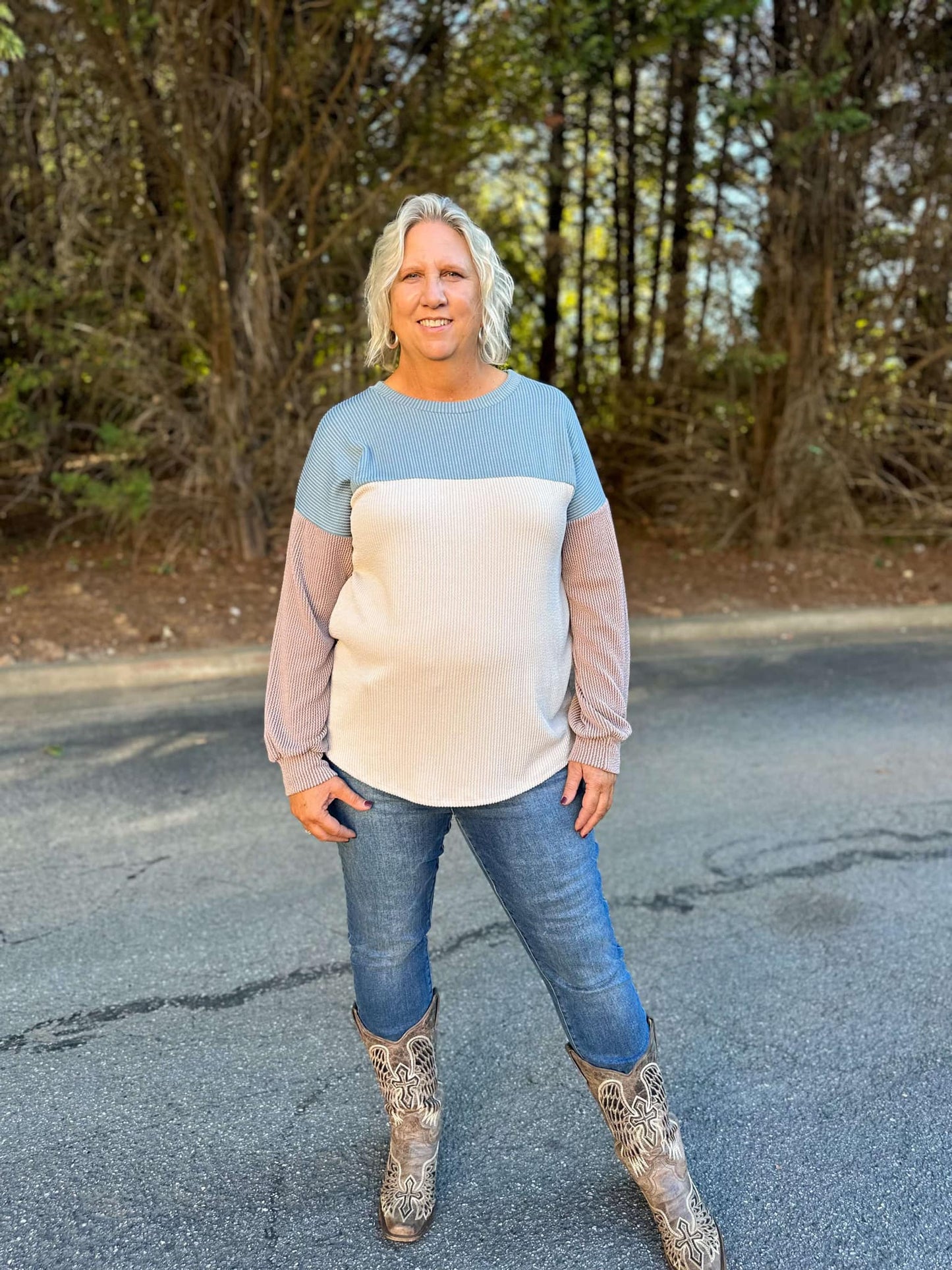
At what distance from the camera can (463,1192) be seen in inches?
88.2

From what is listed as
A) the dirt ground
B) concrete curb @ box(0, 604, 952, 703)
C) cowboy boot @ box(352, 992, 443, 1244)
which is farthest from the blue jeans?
the dirt ground

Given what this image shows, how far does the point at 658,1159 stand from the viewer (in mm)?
2025

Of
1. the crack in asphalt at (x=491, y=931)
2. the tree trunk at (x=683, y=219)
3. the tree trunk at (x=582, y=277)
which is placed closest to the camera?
the crack in asphalt at (x=491, y=931)

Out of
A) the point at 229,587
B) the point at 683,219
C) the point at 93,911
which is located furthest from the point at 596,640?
the point at 683,219

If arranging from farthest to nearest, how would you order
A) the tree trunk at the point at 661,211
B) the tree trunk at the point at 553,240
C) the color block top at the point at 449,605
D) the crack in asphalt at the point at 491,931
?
the tree trunk at the point at 661,211 < the tree trunk at the point at 553,240 < the crack in asphalt at the point at 491,931 < the color block top at the point at 449,605

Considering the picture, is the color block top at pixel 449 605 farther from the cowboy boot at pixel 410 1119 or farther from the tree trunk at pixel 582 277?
the tree trunk at pixel 582 277

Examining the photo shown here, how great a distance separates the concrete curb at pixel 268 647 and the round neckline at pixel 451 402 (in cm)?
471

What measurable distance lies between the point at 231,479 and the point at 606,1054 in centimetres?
679

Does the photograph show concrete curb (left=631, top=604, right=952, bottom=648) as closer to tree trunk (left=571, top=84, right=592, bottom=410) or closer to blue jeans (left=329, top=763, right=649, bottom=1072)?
tree trunk (left=571, top=84, right=592, bottom=410)

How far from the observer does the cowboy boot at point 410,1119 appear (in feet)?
7.00

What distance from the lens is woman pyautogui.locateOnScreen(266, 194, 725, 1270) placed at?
1.86 meters

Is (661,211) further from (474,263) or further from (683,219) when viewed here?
(474,263)

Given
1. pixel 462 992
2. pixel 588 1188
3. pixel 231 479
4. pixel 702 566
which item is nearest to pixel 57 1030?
pixel 462 992

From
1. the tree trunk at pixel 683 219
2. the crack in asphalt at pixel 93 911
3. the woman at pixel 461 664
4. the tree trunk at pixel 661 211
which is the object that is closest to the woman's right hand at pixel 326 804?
the woman at pixel 461 664
